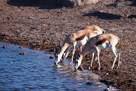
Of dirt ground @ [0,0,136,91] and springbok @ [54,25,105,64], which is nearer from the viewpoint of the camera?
dirt ground @ [0,0,136,91]

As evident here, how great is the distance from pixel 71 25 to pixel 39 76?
7811mm

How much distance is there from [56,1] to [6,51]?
9.81m

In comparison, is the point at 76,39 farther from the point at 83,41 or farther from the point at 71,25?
the point at 71,25

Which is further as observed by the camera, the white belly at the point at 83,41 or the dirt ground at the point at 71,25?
the white belly at the point at 83,41

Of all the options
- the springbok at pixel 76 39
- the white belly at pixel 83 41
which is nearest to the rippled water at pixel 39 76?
the springbok at pixel 76 39

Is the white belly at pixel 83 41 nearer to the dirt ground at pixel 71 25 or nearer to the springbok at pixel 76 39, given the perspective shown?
the springbok at pixel 76 39

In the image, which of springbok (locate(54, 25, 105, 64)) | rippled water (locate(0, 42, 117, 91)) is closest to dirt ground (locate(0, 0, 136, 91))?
rippled water (locate(0, 42, 117, 91))

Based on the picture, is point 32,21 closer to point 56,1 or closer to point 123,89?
point 56,1

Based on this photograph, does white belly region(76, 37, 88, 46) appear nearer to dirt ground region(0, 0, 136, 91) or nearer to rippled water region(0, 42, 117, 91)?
dirt ground region(0, 0, 136, 91)

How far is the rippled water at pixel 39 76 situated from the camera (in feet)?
27.5

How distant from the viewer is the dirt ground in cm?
1065

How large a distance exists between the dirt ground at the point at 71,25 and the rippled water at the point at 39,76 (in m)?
0.76

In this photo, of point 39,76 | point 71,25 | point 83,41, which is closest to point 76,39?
point 83,41

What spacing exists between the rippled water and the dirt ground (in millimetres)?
755
